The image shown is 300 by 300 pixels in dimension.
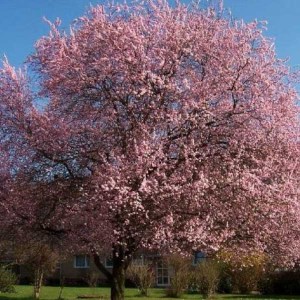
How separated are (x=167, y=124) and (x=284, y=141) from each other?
9.78 feet

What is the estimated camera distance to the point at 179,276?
1335 inches

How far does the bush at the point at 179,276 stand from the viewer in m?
33.4

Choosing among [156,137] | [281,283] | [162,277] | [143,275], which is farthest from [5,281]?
[156,137]

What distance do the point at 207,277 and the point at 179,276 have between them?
5.47ft

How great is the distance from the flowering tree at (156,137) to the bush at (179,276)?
17757mm

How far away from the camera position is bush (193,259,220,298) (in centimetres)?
3328

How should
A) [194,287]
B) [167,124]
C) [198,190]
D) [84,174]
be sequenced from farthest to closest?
[194,287]
[84,174]
[167,124]
[198,190]

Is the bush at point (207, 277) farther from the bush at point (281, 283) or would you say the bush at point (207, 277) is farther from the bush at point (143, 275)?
the bush at point (281, 283)

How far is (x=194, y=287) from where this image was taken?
119 ft

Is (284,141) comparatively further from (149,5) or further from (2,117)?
(2,117)

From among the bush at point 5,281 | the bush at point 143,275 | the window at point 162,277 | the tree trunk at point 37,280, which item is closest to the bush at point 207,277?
the bush at point 143,275

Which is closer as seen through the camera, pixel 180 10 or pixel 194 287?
pixel 180 10

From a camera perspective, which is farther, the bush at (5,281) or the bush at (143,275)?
the bush at (143,275)

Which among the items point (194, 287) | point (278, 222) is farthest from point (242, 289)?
point (278, 222)
